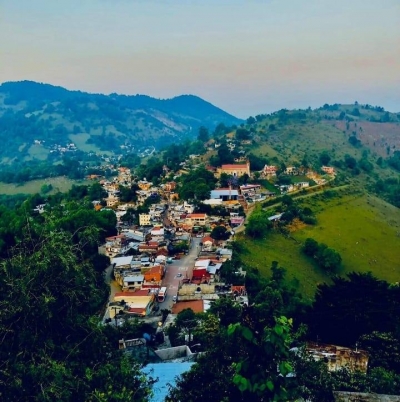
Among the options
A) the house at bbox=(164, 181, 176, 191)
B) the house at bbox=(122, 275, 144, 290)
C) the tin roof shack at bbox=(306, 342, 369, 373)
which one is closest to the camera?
the tin roof shack at bbox=(306, 342, 369, 373)

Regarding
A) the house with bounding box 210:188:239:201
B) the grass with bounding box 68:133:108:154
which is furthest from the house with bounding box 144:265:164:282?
the grass with bounding box 68:133:108:154

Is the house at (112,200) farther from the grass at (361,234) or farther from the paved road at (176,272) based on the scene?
the grass at (361,234)

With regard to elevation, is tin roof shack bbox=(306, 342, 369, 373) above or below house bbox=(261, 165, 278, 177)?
above

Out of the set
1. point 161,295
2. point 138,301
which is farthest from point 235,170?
point 138,301

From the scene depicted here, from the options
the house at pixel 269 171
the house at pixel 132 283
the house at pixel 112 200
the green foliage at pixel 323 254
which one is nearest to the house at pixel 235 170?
the house at pixel 269 171

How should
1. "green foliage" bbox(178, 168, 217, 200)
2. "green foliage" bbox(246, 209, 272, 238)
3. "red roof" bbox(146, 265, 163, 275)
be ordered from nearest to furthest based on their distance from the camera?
"red roof" bbox(146, 265, 163, 275) < "green foliage" bbox(246, 209, 272, 238) < "green foliage" bbox(178, 168, 217, 200)

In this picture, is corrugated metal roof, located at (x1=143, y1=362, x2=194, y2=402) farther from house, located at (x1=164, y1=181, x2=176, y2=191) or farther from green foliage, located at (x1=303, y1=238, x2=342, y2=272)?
house, located at (x1=164, y1=181, x2=176, y2=191)

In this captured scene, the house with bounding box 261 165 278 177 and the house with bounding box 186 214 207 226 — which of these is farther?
the house with bounding box 261 165 278 177
